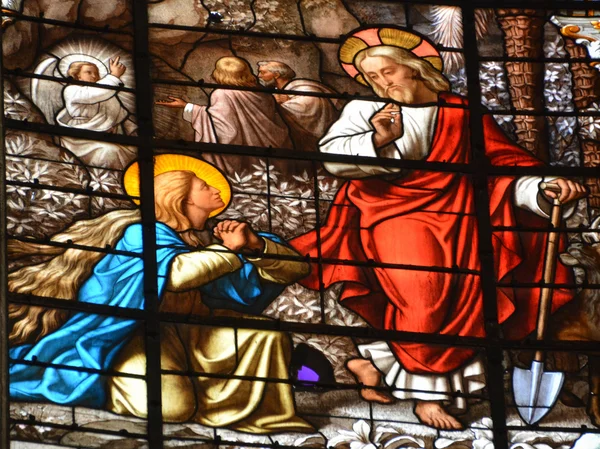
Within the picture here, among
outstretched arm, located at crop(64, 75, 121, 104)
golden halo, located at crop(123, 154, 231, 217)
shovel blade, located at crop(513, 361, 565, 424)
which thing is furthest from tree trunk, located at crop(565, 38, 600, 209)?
outstretched arm, located at crop(64, 75, 121, 104)

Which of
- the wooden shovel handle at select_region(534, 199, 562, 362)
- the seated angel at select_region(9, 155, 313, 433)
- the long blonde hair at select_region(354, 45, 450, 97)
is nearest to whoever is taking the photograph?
the seated angel at select_region(9, 155, 313, 433)

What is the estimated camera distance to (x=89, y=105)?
563 inches

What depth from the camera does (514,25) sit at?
15.7m

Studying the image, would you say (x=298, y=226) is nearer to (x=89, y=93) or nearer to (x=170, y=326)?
(x=170, y=326)

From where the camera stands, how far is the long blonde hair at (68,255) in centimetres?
1329

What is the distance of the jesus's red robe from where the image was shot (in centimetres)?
1406

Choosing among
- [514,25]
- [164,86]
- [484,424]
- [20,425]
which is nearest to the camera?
[20,425]

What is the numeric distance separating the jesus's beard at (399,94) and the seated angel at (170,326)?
1557 mm

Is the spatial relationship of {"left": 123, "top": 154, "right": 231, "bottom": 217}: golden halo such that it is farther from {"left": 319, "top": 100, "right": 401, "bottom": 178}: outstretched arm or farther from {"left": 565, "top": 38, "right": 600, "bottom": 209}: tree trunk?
{"left": 565, "top": 38, "right": 600, "bottom": 209}: tree trunk

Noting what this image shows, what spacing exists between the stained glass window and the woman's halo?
0.06 ft

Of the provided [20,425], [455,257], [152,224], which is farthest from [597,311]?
[20,425]

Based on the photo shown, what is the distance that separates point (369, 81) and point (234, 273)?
Answer: 1.97 metres

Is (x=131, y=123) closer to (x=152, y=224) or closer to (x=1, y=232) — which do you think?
(x=152, y=224)

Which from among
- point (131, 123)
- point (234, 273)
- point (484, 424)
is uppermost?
point (131, 123)
